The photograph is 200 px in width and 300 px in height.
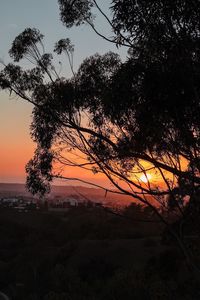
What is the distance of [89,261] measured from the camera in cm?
3947

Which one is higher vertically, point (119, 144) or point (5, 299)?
point (119, 144)

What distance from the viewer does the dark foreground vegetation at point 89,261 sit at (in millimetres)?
19531

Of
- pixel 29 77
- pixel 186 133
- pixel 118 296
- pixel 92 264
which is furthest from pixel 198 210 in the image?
pixel 92 264

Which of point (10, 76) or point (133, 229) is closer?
point (10, 76)

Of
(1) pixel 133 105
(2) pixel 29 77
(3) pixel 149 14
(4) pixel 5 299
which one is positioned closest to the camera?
(3) pixel 149 14

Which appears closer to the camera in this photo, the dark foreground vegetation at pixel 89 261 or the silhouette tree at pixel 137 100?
the silhouette tree at pixel 137 100

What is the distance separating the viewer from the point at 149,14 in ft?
29.1

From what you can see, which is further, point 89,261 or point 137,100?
point 89,261

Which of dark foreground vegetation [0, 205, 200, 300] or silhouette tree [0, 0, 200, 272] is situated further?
dark foreground vegetation [0, 205, 200, 300]

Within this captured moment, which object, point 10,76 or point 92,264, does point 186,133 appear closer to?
point 10,76

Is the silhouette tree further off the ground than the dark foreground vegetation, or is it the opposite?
the silhouette tree

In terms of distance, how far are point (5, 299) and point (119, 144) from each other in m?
16.9

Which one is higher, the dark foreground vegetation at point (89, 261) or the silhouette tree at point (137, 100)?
the silhouette tree at point (137, 100)

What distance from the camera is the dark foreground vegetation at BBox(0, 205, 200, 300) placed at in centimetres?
1953
